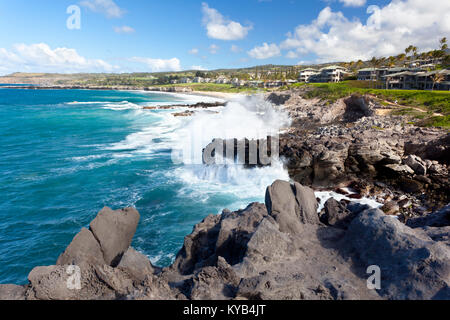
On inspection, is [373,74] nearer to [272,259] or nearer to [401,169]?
[401,169]

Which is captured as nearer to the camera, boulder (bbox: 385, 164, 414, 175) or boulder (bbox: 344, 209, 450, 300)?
boulder (bbox: 344, 209, 450, 300)

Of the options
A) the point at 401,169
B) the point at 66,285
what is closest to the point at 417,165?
the point at 401,169

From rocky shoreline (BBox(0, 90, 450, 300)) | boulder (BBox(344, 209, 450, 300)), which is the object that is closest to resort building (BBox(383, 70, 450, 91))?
rocky shoreline (BBox(0, 90, 450, 300))

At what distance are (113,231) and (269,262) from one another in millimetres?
6228

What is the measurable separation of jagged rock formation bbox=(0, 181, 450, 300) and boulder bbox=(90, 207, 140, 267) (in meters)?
0.04

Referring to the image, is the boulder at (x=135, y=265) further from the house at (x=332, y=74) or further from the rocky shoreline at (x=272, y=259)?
the house at (x=332, y=74)

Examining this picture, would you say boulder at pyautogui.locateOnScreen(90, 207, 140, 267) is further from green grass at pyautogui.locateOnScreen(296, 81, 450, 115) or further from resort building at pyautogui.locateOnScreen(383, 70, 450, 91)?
resort building at pyautogui.locateOnScreen(383, 70, 450, 91)

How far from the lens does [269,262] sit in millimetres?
7617

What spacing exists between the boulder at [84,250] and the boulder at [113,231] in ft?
0.65

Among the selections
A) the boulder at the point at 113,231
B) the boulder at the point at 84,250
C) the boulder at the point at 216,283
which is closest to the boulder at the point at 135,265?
the boulder at the point at 84,250

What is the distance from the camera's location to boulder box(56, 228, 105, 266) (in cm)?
896

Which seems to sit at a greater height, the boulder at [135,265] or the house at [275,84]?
the house at [275,84]

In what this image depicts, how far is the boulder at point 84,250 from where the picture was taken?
8.96 meters
